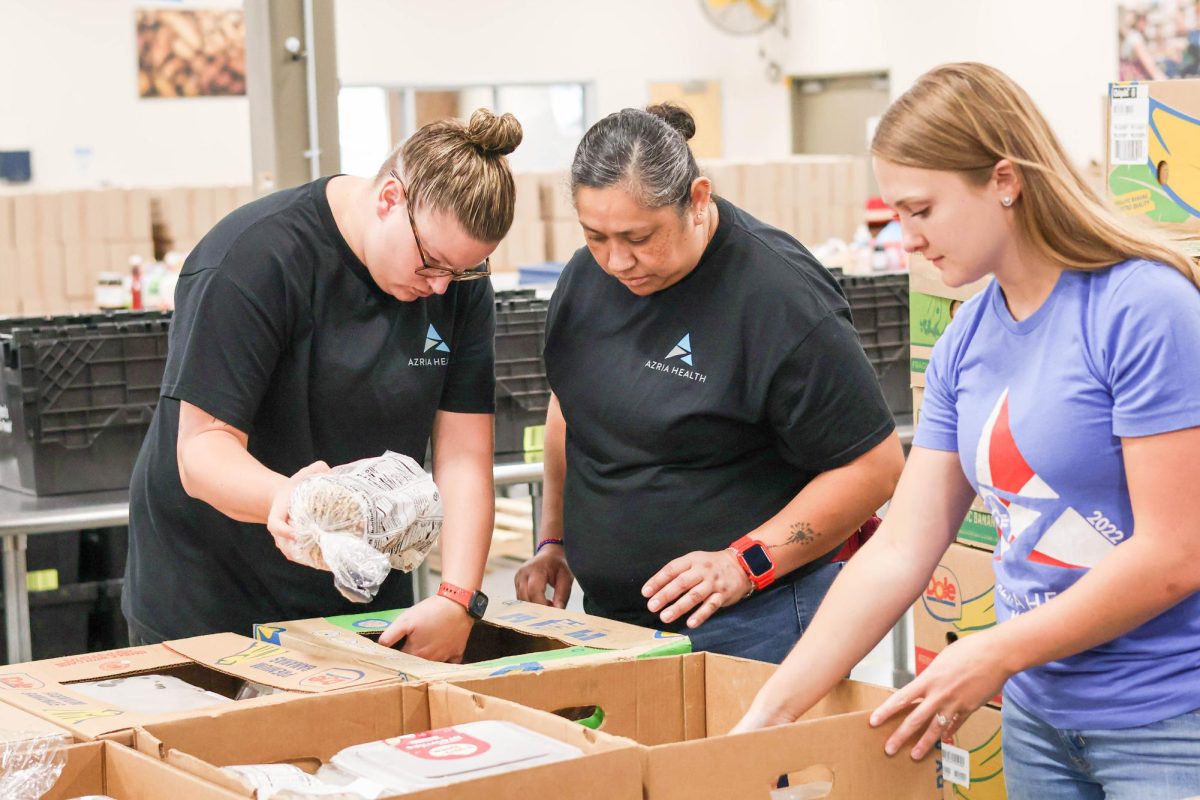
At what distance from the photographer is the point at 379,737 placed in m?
1.57

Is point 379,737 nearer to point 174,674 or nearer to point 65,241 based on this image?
point 174,674

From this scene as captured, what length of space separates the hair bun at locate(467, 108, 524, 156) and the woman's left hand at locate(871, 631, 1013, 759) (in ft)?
2.89

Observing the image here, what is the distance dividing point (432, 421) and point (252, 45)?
2.06 meters

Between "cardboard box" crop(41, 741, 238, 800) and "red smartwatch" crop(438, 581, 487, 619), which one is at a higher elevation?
"red smartwatch" crop(438, 581, 487, 619)

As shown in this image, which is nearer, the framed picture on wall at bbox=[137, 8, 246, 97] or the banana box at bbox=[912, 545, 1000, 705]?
the banana box at bbox=[912, 545, 1000, 705]

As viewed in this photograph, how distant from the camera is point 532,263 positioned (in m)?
6.92

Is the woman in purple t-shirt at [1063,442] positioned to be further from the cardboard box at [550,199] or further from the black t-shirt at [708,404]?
the cardboard box at [550,199]

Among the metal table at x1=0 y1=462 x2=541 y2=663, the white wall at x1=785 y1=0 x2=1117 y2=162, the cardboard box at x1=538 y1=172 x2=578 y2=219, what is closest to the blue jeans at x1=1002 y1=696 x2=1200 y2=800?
the metal table at x1=0 y1=462 x2=541 y2=663

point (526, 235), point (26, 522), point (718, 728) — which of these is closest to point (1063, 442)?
point (718, 728)

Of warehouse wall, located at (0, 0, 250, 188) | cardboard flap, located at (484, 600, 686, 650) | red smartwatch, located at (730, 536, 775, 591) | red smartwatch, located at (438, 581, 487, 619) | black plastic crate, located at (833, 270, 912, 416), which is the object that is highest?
warehouse wall, located at (0, 0, 250, 188)

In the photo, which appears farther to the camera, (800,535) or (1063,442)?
(800,535)

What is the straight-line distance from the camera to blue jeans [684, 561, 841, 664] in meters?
1.99

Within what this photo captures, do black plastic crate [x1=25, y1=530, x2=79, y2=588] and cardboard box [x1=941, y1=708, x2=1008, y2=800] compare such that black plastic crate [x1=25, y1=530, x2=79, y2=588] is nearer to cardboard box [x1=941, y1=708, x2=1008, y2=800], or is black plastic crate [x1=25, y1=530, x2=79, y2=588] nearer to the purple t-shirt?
cardboard box [x1=941, y1=708, x2=1008, y2=800]

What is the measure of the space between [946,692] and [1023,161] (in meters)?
0.52
